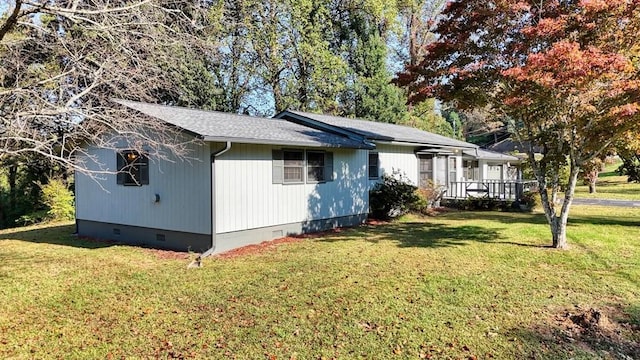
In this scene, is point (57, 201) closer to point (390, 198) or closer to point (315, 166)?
point (315, 166)

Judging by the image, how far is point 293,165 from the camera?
1062 centimetres

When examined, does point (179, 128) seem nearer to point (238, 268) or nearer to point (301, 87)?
point (238, 268)

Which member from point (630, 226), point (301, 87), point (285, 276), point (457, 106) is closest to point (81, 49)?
point (285, 276)

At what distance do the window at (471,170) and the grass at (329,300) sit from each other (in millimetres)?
11834

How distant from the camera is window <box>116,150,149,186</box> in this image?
10203mm

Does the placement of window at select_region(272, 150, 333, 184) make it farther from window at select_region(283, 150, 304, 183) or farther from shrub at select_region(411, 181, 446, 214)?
shrub at select_region(411, 181, 446, 214)

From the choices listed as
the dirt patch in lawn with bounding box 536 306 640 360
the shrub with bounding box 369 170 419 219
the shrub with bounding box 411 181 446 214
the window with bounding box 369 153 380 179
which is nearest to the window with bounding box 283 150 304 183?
the shrub with bounding box 369 170 419 219

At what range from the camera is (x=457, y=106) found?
1002 cm

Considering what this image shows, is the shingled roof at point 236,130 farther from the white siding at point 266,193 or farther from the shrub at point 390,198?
the shrub at point 390,198

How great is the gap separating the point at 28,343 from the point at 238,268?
342cm

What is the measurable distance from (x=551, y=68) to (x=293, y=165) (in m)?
5.99

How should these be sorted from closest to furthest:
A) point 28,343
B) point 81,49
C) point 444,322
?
point 28,343 → point 444,322 → point 81,49

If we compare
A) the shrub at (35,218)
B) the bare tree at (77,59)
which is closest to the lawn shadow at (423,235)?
the bare tree at (77,59)

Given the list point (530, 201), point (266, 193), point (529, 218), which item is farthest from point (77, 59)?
point (530, 201)
